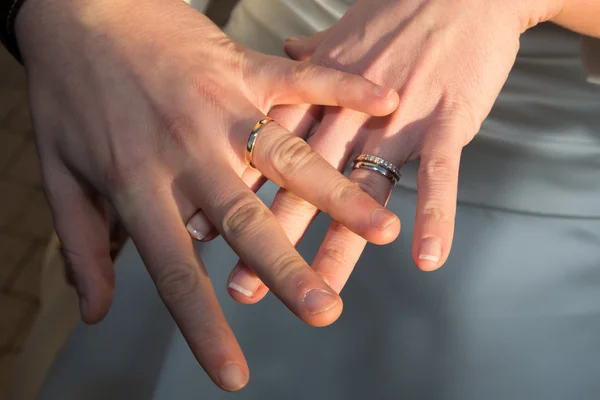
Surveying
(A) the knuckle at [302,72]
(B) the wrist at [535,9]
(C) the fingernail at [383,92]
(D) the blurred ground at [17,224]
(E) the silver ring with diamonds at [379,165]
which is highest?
(B) the wrist at [535,9]

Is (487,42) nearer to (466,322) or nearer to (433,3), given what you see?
(433,3)

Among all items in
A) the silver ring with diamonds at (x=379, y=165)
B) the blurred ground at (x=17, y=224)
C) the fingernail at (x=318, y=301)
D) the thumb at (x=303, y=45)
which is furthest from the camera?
the blurred ground at (x=17, y=224)

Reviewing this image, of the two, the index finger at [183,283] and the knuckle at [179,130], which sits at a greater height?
the knuckle at [179,130]

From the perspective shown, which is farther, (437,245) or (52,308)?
(52,308)

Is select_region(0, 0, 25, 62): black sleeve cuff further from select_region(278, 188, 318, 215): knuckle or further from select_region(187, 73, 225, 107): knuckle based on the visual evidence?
select_region(278, 188, 318, 215): knuckle

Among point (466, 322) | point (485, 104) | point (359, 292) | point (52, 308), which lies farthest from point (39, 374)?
point (485, 104)

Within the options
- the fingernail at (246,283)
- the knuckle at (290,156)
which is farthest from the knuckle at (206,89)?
the fingernail at (246,283)

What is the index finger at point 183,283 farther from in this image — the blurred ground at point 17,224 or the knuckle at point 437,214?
the blurred ground at point 17,224

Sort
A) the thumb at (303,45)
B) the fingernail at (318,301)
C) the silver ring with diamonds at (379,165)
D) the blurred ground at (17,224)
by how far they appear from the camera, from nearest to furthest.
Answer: the fingernail at (318,301) < the silver ring with diamonds at (379,165) < the thumb at (303,45) < the blurred ground at (17,224)

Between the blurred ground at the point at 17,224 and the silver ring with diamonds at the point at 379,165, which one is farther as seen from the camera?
the blurred ground at the point at 17,224
